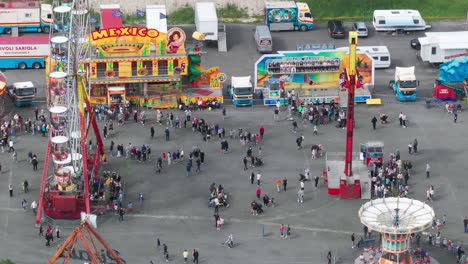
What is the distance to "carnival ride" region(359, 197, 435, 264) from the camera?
119875mm

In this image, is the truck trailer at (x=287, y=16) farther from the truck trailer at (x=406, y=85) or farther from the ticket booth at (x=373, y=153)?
the ticket booth at (x=373, y=153)

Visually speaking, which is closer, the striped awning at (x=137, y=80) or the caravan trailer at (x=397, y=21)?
the striped awning at (x=137, y=80)

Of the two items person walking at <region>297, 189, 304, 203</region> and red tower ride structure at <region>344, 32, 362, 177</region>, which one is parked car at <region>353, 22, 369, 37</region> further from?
person walking at <region>297, 189, 304, 203</region>

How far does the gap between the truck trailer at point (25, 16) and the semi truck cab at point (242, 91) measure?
25.1 meters

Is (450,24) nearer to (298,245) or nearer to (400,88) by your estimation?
(400,88)

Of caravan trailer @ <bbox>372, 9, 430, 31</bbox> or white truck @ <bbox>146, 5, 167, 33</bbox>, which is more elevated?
white truck @ <bbox>146, 5, 167, 33</bbox>

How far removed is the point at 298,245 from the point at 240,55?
44.1 metres

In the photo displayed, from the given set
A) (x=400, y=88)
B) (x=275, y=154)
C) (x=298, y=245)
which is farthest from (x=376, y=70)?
(x=298, y=245)

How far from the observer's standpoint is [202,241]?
130500 mm

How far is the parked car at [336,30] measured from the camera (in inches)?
6841

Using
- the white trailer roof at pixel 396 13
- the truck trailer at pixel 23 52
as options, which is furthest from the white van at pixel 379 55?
the truck trailer at pixel 23 52

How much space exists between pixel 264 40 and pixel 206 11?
792 cm

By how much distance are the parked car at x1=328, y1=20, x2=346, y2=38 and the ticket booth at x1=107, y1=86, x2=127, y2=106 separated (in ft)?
92.6

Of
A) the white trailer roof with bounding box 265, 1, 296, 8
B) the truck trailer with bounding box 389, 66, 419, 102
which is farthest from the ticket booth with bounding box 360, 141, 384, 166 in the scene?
the white trailer roof with bounding box 265, 1, 296, 8
